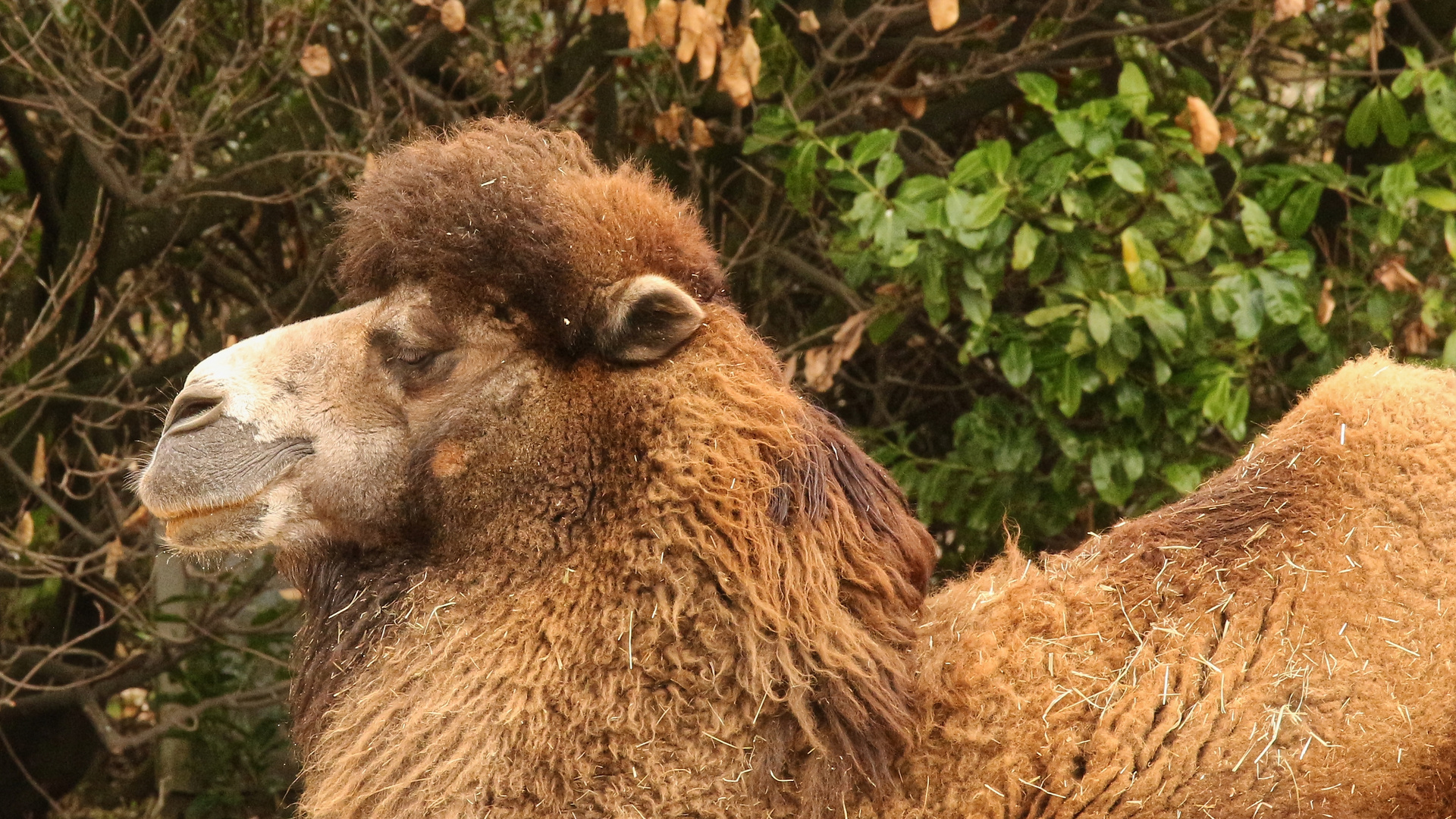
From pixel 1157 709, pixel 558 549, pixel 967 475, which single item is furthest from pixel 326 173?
pixel 1157 709

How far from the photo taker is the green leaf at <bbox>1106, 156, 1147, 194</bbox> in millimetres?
4516

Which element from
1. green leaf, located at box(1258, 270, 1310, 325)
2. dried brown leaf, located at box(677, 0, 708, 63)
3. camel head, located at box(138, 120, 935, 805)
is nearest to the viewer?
camel head, located at box(138, 120, 935, 805)

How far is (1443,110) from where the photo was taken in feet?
15.3

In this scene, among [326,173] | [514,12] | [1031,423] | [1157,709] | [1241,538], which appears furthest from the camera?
[514,12]

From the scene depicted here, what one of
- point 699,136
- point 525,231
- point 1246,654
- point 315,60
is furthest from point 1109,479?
point 315,60

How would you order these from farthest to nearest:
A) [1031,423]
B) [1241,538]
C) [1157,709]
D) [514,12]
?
1. [514,12]
2. [1031,423]
3. [1241,538]
4. [1157,709]

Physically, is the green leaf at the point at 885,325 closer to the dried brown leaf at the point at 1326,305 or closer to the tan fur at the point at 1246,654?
the dried brown leaf at the point at 1326,305

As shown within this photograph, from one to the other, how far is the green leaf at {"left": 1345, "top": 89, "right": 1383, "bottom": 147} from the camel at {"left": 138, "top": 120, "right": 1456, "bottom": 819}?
2.32m

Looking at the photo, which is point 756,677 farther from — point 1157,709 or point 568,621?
point 1157,709

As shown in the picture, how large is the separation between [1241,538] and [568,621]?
131cm

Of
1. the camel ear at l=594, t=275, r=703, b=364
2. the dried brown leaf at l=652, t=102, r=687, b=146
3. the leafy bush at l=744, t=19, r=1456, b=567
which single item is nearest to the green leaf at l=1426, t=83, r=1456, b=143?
the leafy bush at l=744, t=19, r=1456, b=567

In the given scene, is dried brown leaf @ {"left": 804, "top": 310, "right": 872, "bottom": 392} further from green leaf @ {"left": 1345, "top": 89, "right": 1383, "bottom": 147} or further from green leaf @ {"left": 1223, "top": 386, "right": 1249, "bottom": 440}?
green leaf @ {"left": 1345, "top": 89, "right": 1383, "bottom": 147}

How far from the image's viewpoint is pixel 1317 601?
2637 millimetres

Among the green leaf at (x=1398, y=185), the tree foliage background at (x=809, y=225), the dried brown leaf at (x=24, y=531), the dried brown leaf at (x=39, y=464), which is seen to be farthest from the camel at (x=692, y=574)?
the dried brown leaf at (x=24, y=531)
